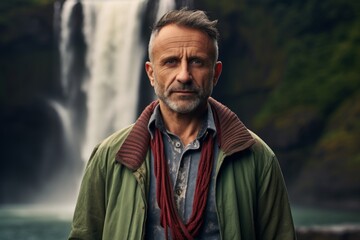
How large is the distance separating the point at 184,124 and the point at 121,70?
40205mm

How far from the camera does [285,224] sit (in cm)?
393

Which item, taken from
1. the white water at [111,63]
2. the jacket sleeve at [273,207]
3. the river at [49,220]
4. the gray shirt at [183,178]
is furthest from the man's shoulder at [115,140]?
the white water at [111,63]

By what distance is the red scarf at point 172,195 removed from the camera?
3717 millimetres

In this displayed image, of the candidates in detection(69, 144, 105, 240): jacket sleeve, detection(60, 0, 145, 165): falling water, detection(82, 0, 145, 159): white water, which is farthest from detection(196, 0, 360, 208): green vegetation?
detection(69, 144, 105, 240): jacket sleeve

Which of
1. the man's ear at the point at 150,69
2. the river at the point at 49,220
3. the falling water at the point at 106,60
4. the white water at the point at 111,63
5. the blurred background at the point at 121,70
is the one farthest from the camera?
Result: the falling water at the point at 106,60

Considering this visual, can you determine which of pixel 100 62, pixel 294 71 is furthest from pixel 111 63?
pixel 294 71

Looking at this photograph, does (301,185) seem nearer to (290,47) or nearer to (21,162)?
(290,47)

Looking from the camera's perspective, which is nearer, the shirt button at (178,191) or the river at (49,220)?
the shirt button at (178,191)

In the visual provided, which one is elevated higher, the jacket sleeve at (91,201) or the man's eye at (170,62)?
the man's eye at (170,62)

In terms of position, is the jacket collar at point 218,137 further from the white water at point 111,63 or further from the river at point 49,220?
the white water at point 111,63

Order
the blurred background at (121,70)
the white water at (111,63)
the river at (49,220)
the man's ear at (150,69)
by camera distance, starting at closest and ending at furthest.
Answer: the man's ear at (150,69), the river at (49,220), the blurred background at (121,70), the white water at (111,63)

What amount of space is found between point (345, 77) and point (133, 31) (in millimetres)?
10064

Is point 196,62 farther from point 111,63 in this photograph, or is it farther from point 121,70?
point 111,63

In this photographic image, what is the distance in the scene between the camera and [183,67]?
12.5 feet
